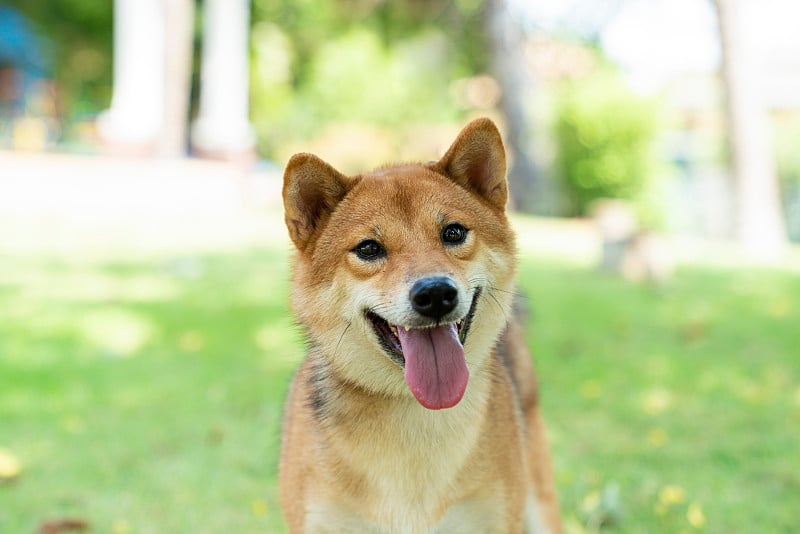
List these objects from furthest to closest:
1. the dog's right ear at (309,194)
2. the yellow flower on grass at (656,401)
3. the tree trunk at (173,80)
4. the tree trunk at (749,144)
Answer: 1. the tree trunk at (173,80)
2. the tree trunk at (749,144)
3. the yellow flower on grass at (656,401)
4. the dog's right ear at (309,194)

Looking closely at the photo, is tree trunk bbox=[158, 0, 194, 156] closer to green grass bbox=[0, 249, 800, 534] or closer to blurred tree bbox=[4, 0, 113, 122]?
green grass bbox=[0, 249, 800, 534]

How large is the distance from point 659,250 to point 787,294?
63.7 inches

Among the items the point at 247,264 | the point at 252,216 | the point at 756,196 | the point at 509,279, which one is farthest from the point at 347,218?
the point at 756,196

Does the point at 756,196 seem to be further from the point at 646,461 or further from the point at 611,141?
the point at 646,461

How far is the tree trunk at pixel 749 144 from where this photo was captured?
13969 mm

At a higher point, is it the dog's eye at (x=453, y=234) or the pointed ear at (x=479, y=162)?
the pointed ear at (x=479, y=162)

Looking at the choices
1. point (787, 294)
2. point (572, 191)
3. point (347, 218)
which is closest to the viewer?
point (347, 218)

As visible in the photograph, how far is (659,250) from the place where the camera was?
33.4 ft

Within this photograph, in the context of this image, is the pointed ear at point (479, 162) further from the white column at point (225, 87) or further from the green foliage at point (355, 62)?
the green foliage at point (355, 62)

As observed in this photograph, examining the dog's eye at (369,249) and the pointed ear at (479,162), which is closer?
the dog's eye at (369,249)

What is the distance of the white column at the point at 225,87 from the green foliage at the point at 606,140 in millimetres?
7144

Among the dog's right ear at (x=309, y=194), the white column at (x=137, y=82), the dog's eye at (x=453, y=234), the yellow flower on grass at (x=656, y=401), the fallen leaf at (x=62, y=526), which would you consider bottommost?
the fallen leaf at (x=62, y=526)

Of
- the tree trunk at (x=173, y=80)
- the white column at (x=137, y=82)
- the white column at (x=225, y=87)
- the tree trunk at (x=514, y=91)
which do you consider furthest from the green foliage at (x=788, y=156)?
the white column at (x=137, y=82)

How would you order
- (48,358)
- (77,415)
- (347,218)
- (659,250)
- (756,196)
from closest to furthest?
(347,218) → (77,415) → (48,358) → (659,250) → (756,196)
